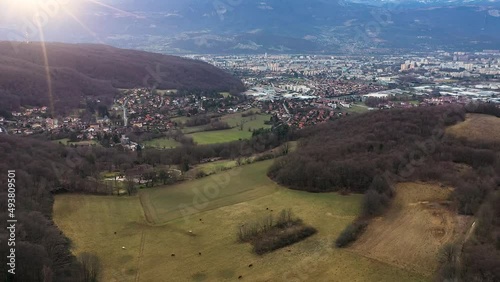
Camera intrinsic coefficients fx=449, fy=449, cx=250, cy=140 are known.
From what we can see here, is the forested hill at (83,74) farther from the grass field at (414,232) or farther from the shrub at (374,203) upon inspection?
the grass field at (414,232)

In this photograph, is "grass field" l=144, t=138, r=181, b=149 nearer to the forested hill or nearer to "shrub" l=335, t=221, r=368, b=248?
the forested hill

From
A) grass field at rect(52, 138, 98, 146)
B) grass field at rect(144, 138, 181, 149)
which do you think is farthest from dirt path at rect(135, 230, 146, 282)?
grass field at rect(52, 138, 98, 146)

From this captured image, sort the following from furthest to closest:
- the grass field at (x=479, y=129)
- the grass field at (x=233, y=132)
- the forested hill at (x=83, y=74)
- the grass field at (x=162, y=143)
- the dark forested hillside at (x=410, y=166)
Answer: the forested hill at (x=83, y=74)
the grass field at (x=233, y=132)
the grass field at (x=162, y=143)
the grass field at (x=479, y=129)
the dark forested hillside at (x=410, y=166)

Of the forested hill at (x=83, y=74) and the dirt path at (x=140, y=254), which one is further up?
the forested hill at (x=83, y=74)

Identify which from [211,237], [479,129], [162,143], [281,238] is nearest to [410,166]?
[479,129]

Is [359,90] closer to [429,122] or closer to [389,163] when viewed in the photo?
[429,122]

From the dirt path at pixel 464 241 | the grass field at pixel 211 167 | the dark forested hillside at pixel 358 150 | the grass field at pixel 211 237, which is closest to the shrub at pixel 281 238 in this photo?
the grass field at pixel 211 237

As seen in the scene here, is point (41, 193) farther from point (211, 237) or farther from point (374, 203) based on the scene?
point (374, 203)
